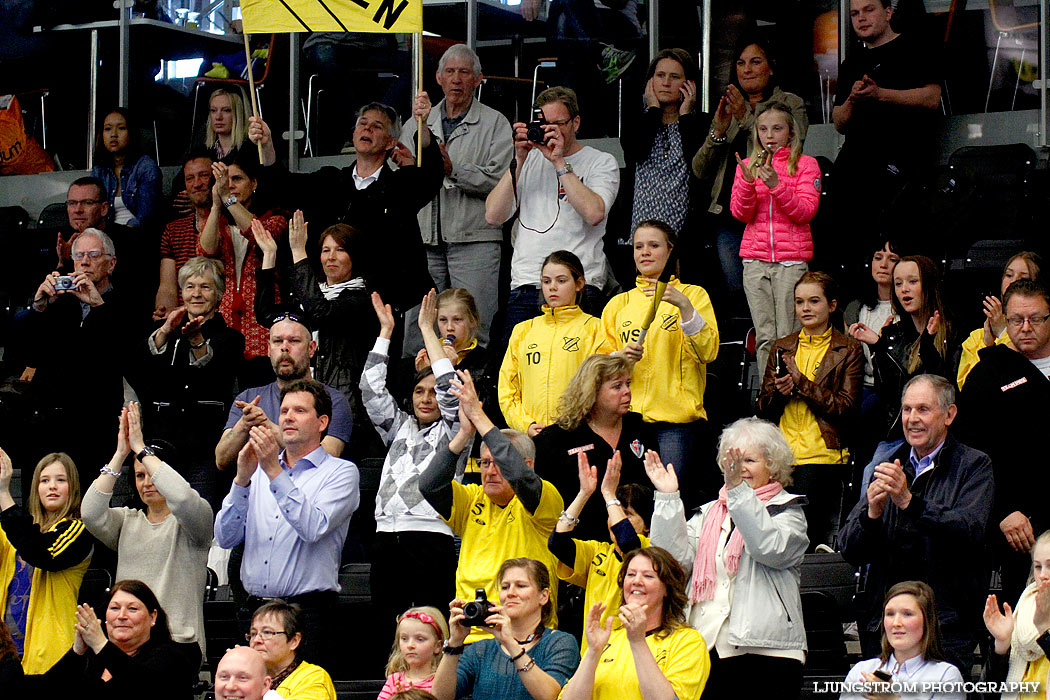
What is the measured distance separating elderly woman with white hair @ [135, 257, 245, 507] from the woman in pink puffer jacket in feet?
9.35

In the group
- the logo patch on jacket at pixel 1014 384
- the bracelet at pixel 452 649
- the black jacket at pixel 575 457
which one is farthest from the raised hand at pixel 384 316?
the logo patch on jacket at pixel 1014 384

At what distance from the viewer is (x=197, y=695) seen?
311 inches

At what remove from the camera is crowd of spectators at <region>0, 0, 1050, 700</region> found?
6.65 meters

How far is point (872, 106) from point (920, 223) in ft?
2.92

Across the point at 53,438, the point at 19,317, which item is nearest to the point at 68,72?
the point at 19,317

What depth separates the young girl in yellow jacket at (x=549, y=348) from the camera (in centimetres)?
850

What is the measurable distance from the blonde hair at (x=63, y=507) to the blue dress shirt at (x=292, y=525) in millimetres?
1008

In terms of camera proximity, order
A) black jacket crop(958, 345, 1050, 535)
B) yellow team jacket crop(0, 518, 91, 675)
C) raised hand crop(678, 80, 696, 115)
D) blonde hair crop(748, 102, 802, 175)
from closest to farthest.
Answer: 1. black jacket crop(958, 345, 1050, 535)
2. yellow team jacket crop(0, 518, 91, 675)
3. blonde hair crop(748, 102, 802, 175)
4. raised hand crop(678, 80, 696, 115)

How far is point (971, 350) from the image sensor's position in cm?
820

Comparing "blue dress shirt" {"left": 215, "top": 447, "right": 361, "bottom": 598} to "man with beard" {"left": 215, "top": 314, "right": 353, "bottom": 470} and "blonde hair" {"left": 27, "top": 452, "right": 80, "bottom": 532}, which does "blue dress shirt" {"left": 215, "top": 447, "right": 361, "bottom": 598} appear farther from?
"blonde hair" {"left": 27, "top": 452, "right": 80, "bottom": 532}

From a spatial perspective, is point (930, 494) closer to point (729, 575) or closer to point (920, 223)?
point (729, 575)

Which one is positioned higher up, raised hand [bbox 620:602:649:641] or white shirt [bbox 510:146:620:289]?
white shirt [bbox 510:146:620:289]

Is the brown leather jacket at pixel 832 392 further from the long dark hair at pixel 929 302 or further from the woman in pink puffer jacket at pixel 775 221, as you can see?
the woman in pink puffer jacket at pixel 775 221

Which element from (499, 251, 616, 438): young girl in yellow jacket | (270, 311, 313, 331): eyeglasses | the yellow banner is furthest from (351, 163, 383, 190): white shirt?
(499, 251, 616, 438): young girl in yellow jacket
